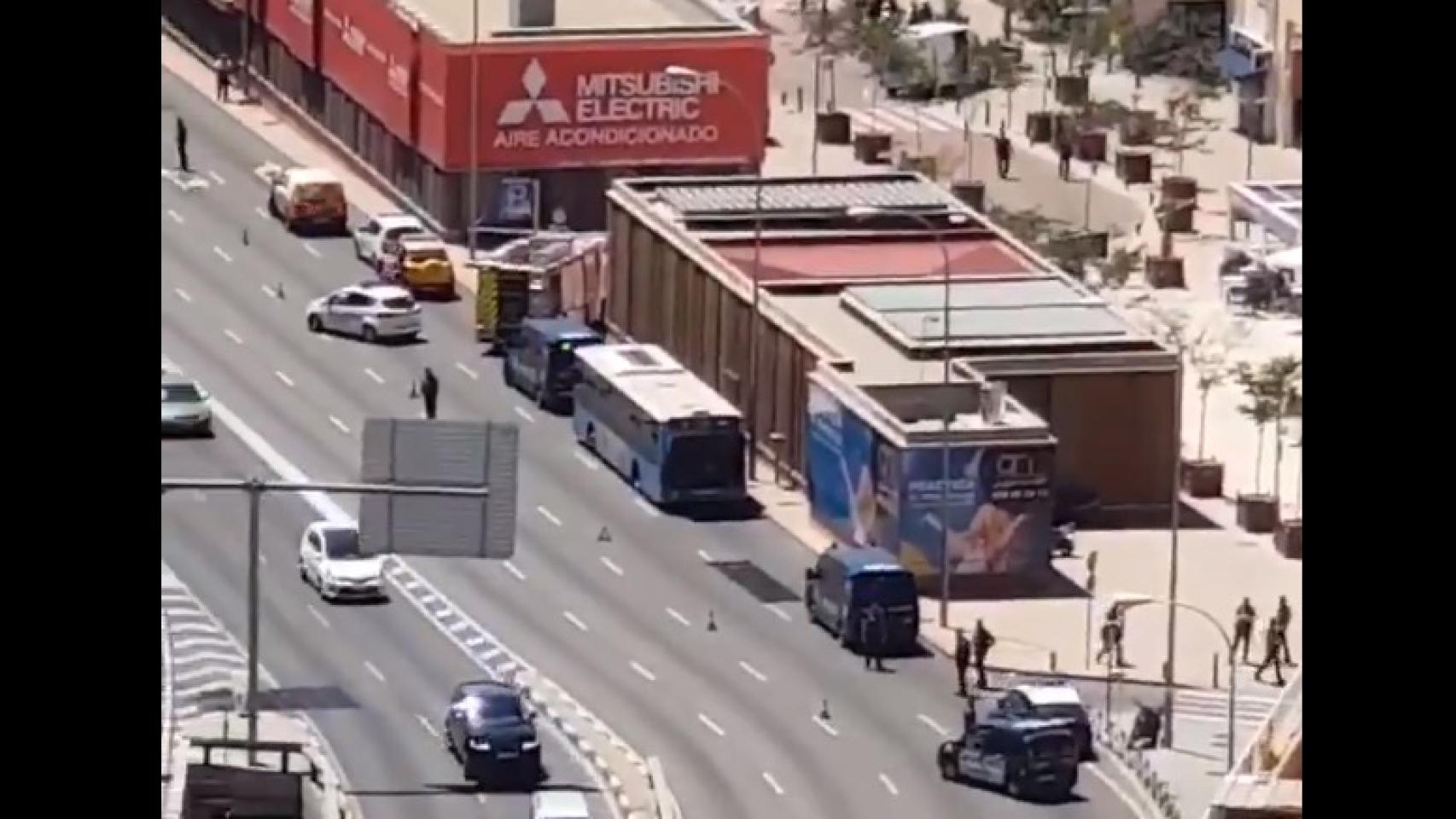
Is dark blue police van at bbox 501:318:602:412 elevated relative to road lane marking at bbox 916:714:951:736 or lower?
elevated

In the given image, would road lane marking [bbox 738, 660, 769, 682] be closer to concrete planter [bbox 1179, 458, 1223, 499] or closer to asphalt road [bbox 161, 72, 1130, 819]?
asphalt road [bbox 161, 72, 1130, 819]

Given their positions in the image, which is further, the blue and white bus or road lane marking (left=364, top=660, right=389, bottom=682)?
the blue and white bus

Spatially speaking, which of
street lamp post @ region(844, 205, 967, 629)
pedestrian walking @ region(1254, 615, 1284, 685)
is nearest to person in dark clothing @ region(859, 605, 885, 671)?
street lamp post @ region(844, 205, 967, 629)

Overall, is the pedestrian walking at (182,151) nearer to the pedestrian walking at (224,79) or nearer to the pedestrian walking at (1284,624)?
the pedestrian walking at (224,79)

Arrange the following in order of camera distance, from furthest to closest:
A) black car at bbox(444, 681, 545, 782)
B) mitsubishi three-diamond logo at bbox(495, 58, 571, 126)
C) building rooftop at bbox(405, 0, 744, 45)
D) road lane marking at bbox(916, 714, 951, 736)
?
building rooftop at bbox(405, 0, 744, 45), mitsubishi three-diamond logo at bbox(495, 58, 571, 126), road lane marking at bbox(916, 714, 951, 736), black car at bbox(444, 681, 545, 782)

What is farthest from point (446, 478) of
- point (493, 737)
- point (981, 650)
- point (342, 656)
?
point (342, 656)

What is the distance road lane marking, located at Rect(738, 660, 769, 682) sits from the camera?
2402cm

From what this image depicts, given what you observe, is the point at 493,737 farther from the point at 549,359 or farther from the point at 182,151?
the point at 182,151

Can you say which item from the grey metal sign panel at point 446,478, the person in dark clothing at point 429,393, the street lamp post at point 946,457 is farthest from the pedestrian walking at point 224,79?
the grey metal sign panel at point 446,478

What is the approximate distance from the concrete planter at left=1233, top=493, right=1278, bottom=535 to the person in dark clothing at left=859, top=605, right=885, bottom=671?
3.70 meters

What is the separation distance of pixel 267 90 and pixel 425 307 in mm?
8476

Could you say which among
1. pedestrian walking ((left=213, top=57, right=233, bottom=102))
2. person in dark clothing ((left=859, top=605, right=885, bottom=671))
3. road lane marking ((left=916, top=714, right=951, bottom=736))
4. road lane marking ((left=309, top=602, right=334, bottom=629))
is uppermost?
pedestrian walking ((left=213, top=57, right=233, bottom=102))

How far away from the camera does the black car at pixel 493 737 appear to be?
21531 mm
